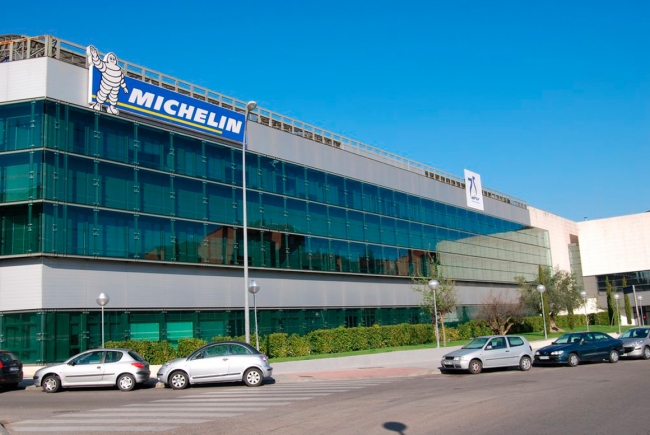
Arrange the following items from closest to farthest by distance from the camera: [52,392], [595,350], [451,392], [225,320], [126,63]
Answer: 1. [451,392]
2. [52,392]
3. [595,350]
4. [126,63]
5. [225,320]

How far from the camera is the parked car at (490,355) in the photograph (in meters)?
25.2

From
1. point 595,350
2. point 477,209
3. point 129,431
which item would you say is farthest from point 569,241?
point 129,431

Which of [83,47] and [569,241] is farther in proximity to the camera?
[569,241]

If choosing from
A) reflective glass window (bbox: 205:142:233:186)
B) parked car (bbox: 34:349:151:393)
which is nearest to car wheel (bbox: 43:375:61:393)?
parked car (bbox: 34:349:151:393)

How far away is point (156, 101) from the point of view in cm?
3406

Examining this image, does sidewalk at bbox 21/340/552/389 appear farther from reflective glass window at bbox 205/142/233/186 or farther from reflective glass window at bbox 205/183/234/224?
reflective glass window at bbox 205/142/233/186

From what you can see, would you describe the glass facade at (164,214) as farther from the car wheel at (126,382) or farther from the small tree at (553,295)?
the small tree at (553,295)

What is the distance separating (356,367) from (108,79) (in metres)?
19.0

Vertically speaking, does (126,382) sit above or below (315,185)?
below

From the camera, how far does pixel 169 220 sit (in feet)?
112

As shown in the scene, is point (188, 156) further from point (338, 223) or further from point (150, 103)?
point (338, 223)

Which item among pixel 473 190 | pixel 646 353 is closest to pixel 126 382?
pixel 646 353

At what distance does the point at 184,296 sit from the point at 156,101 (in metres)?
10.7

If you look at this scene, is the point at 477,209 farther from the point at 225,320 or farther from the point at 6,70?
the point at 6,70
